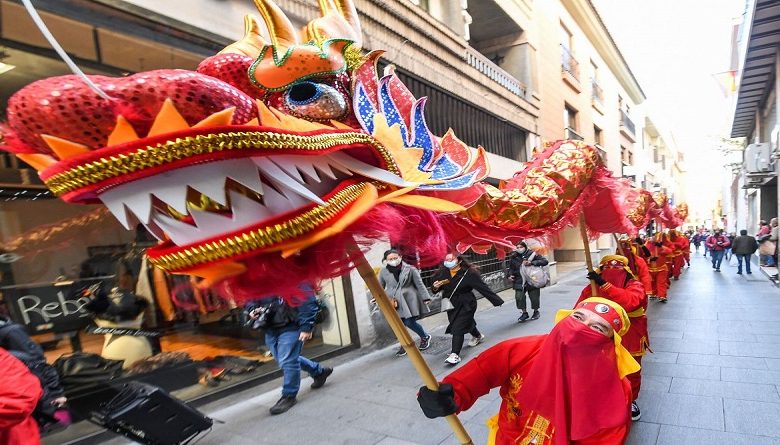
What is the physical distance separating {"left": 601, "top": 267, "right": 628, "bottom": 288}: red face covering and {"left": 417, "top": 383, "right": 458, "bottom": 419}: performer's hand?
3.22 m

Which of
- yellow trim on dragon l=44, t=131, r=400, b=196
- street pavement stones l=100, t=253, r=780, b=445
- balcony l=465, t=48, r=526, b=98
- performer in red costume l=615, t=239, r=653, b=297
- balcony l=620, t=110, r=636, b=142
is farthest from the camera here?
balcony l=620, t=110, r=636, b=142

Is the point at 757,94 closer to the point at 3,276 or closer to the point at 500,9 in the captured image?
the point at 500,9

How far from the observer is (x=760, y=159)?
11234mm

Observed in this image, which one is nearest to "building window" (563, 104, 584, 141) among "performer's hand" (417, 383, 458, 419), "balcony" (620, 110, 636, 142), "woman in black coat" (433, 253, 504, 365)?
"balcony" (620, 110, 636, 142)

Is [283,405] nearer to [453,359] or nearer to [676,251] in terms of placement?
[453,359]

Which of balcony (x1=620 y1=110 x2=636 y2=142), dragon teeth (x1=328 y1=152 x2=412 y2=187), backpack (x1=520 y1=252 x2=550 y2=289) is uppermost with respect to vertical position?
balcony (x1=620 y1=110 x2=636 y2=142)

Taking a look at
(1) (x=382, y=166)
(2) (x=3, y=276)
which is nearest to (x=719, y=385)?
(1) (x=382, y=166)

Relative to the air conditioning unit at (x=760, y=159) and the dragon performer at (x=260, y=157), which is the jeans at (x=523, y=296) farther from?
the air conditioning unit at (x=760, y=159)

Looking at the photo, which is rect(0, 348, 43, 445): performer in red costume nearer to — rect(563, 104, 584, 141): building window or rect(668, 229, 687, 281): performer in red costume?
rect(668, 229, 687, 281): performer in red costume

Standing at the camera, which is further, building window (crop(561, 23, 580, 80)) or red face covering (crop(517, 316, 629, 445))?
building window (crop(561, 23, 580, 80))

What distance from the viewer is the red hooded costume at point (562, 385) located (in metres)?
1.93

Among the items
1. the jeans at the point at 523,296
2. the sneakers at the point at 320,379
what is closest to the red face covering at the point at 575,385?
the sneakers at the point at 320,379

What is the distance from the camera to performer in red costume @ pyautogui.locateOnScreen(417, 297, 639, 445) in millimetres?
1931

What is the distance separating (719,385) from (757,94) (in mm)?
13067
